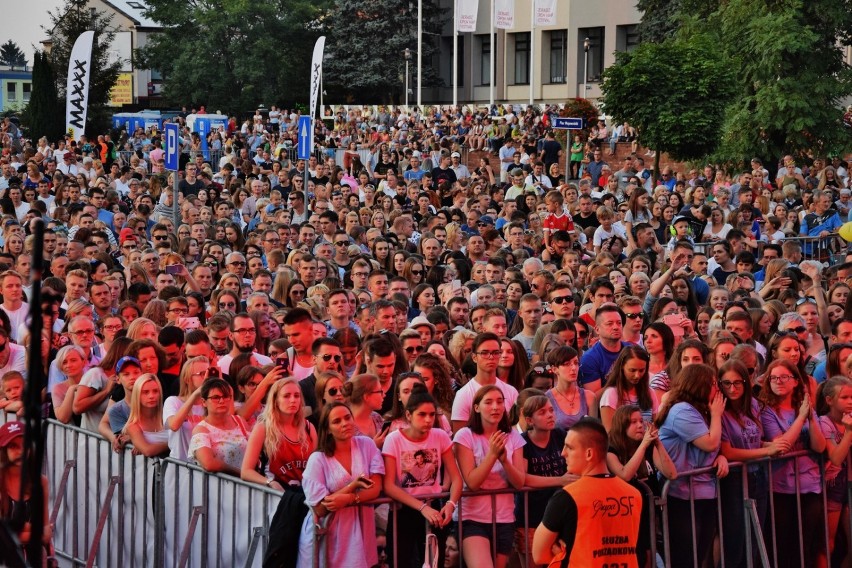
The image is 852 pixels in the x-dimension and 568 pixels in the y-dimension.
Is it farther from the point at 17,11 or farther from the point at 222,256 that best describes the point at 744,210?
the point at 17,11

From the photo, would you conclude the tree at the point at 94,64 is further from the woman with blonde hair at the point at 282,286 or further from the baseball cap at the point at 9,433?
the baseball cap at the point at 9,433

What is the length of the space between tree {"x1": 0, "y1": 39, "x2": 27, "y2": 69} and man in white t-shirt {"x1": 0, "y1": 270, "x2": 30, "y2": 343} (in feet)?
337

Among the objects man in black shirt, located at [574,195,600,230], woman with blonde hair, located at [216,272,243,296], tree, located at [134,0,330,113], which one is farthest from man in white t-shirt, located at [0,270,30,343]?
tree, located at [134,0,330,113]

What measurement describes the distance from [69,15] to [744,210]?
30564 mm

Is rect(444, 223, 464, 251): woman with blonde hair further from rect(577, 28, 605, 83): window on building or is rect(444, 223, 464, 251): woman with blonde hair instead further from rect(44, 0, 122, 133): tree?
rect(577, 28, 605, 83): window on building

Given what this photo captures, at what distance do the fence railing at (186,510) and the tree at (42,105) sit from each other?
107ft

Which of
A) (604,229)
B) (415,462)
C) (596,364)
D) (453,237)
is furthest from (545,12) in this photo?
(415,462)

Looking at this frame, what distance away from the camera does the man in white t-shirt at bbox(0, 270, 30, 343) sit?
11.8m

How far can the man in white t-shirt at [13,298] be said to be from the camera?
38.6 ft

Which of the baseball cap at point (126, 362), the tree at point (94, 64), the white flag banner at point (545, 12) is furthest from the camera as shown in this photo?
the white flag banner at point (545, 12)

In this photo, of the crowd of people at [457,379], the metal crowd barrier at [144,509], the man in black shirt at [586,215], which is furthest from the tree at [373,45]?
the metal crowd barrier at [144,509]

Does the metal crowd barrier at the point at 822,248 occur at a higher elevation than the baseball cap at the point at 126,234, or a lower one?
lower

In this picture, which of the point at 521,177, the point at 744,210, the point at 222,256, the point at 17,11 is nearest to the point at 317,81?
the point at 521,177

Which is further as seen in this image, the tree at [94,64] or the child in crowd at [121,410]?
the tree at [94,64]
